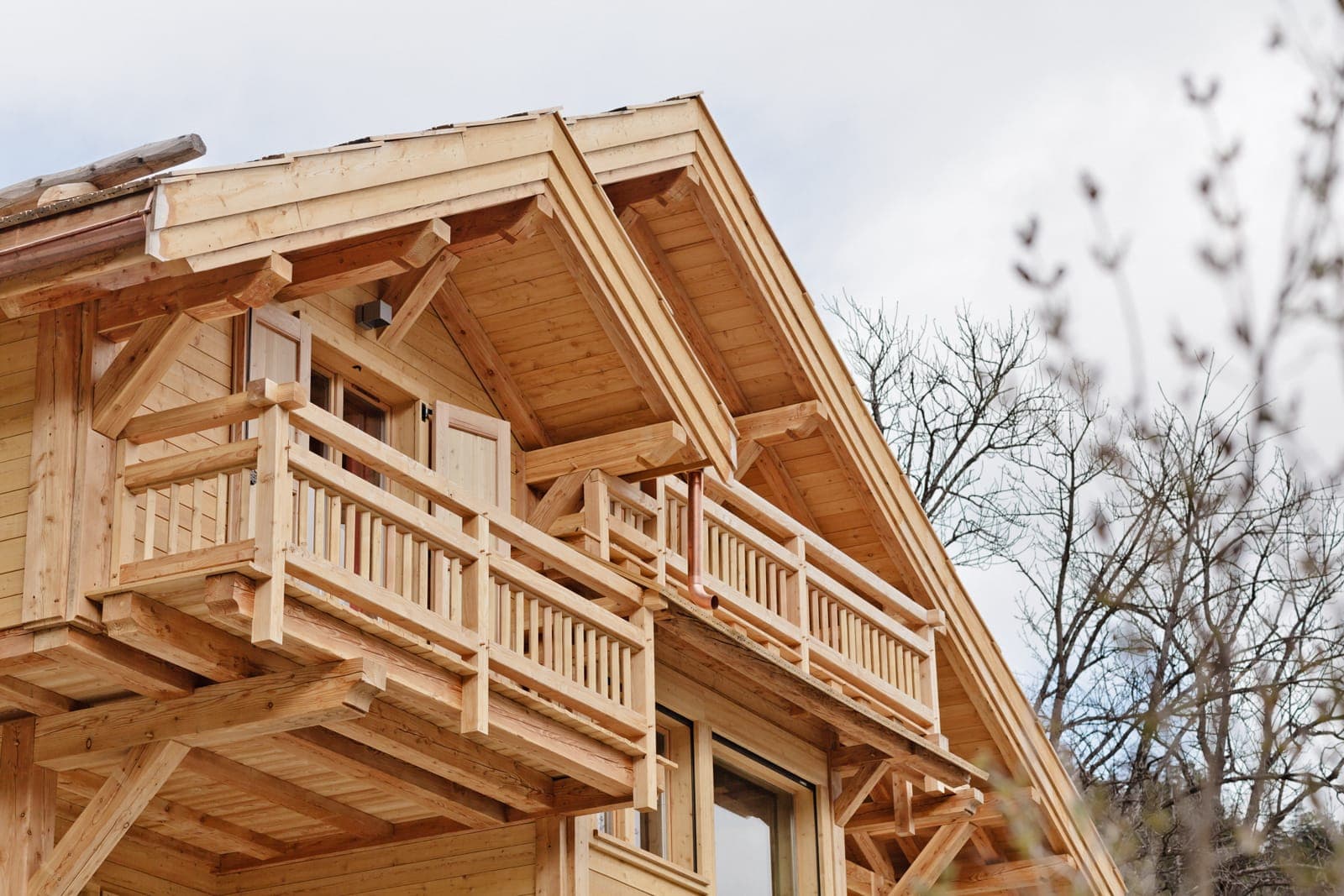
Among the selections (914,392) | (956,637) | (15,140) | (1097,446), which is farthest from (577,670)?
(15,140)

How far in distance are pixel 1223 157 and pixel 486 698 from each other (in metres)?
7.20

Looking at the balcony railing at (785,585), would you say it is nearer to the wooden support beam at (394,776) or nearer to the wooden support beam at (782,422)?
the wooden support beam at (782,422)

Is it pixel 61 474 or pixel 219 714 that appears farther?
pixel 219 714

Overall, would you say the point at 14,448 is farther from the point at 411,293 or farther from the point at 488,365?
the point at 488,365

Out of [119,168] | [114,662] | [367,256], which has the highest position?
[119,168]

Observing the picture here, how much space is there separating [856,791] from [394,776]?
216 inches

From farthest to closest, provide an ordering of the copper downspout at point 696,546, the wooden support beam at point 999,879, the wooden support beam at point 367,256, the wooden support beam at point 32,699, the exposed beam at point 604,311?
the wooden support beam at point 999,879 < the copper downspout at point 696,546 < the exposed beam at point 604,311 < the wooden support beam at point 367,256 < the wooden support beam at point 32,699

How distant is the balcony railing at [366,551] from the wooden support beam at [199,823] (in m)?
1.59

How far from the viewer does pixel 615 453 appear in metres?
13.2

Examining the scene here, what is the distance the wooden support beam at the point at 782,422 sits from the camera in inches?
612

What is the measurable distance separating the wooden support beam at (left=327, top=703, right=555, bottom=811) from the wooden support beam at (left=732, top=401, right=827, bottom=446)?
4.93m

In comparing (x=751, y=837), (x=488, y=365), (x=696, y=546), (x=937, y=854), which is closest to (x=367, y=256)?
(x=488, y=365)

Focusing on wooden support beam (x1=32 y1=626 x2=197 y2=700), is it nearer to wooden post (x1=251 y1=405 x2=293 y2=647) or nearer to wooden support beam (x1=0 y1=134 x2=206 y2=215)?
wooden post (x1=251 y1=405 x2=293 y2=647)

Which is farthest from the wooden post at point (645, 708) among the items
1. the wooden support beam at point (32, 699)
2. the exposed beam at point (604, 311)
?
the wooden support beam at point (32, 699)
